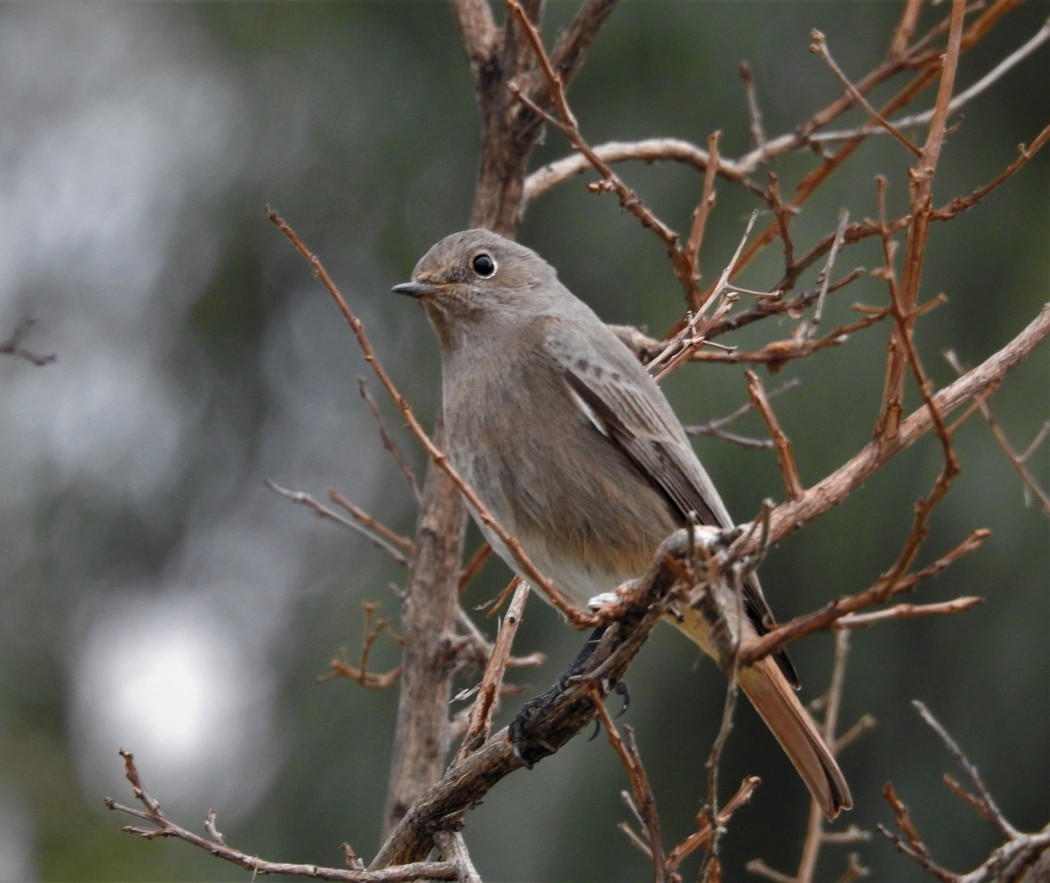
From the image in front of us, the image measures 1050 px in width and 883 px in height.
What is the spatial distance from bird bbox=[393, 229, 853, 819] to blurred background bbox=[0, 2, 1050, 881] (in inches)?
96.2

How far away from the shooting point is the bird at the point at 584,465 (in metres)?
3.84

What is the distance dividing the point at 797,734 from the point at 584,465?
97 centimetres

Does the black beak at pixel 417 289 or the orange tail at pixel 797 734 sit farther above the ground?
the black beak at pixel 417 289

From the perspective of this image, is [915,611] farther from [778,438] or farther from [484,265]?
[484,265]

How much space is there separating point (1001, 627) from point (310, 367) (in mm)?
4555

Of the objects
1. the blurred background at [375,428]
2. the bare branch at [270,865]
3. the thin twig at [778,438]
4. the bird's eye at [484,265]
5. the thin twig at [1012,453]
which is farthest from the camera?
the blurred background at [375,428]

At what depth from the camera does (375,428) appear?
8.73m

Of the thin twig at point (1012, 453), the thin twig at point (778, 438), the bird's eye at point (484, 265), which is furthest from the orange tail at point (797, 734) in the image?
the bird's eye at point (484, 265)

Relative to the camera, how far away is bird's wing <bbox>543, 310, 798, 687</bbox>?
3.95 metres

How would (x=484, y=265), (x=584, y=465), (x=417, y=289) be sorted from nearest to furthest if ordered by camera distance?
(x=584, y=465), (x=417, y=289), (x=484, y=265)

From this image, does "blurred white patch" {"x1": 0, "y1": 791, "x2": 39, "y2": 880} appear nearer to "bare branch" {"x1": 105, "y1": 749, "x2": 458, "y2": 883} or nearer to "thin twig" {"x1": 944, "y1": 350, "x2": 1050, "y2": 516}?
"bare branch" {"x1": 105, "y1": 749, "x2": 458, "y2": 883}

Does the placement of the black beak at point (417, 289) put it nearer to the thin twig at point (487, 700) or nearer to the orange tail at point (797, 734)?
the thin twig at point (487, 700)

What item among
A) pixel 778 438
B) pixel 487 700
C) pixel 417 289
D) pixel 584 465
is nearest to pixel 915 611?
pixel 778 438

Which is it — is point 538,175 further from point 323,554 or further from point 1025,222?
point 323,554
